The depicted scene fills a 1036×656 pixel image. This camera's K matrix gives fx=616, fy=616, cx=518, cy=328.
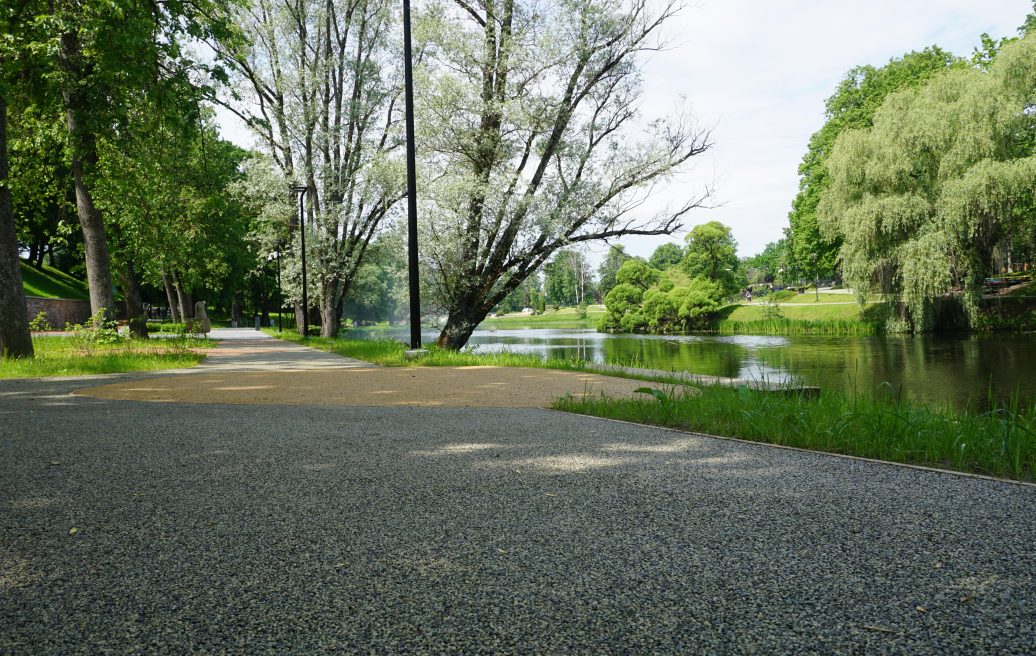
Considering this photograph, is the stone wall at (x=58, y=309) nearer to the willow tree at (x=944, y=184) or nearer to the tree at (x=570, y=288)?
the tree at (x=570, y=288)

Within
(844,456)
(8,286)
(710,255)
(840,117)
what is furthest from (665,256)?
(844,456)

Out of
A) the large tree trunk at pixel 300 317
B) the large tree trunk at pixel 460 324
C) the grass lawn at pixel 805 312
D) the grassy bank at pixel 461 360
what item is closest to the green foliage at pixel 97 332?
the grassy bank at pixel 461 360

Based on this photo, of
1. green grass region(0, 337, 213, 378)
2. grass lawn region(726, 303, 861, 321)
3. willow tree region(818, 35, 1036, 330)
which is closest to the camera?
green grass region(0, 337, 213, 378)

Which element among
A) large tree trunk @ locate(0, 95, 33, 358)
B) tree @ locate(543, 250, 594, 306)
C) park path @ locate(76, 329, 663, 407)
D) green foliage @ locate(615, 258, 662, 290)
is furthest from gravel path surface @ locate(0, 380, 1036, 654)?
green foliage @ locate(615, 258, 662, 290)

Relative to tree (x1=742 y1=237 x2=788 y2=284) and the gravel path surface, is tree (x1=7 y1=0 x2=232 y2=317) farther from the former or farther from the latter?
tree (x1=742 y1=237 x2=788 y2=284)

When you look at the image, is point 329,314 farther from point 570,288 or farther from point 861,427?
point 570,288

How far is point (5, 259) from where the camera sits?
9.80 meters

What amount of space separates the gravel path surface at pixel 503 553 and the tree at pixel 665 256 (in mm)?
98304

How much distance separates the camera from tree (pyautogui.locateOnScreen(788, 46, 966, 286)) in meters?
33.5

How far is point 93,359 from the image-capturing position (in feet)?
34.6

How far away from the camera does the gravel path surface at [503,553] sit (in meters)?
1.84

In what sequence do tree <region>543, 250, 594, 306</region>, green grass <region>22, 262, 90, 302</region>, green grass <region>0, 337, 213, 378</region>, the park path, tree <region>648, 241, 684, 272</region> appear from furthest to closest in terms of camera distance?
tree <region>648, 241, 684, 272</region> → tree <region>543, 250, 594, 306</region> → green grass <region>22, 262, 90, 302</region> → green grass <region>0, 337, 213, 378</region> → the park path

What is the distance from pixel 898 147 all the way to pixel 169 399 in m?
25.8

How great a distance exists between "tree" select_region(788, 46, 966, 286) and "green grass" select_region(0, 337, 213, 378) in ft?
103
